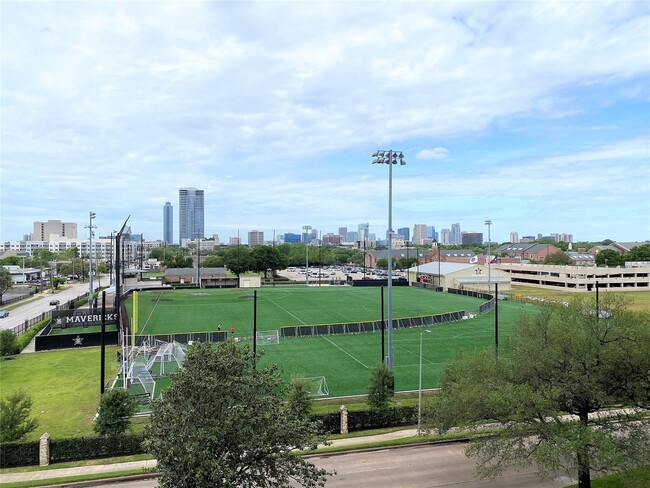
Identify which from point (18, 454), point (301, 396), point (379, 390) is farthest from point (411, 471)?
point (18, 454)

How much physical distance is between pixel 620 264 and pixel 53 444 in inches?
5258

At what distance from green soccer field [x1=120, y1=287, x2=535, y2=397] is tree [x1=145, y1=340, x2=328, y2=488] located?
2.84 m

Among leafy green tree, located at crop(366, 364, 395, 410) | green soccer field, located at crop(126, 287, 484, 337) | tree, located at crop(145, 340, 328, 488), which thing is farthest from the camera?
green soccer field, located at crop(126, 287, 484, 337)

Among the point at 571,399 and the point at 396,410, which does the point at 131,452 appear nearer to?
the point at 396,410

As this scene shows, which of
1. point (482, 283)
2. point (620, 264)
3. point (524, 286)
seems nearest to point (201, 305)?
point (482, 283)

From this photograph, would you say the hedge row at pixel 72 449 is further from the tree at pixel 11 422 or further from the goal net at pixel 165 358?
the goal net at pixel 165 358

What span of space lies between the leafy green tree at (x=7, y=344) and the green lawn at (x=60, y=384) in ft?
2.97

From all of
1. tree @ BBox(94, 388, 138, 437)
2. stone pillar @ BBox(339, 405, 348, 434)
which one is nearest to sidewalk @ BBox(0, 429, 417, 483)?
tree @ BBox(94, 388, 138, 437)

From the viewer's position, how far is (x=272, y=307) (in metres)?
63.4

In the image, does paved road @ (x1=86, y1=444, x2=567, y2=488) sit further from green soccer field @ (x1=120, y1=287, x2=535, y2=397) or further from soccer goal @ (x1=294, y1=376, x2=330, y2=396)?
soccer goal @ (x1=294, y1=376, x2=330, y2=396)

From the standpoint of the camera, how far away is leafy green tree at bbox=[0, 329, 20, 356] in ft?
124

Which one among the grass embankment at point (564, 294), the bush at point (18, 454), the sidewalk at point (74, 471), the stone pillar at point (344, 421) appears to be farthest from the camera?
the grass embankment at point (564, 294)

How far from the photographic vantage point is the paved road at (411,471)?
17.7 meters

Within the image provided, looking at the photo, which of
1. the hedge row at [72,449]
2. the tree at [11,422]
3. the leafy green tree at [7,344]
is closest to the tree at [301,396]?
the hedge row at [72,449]
